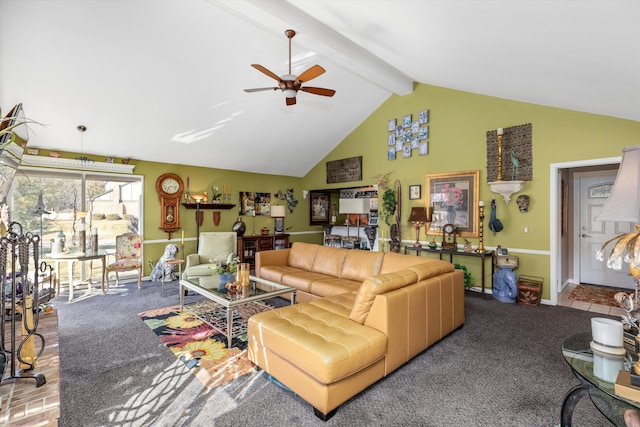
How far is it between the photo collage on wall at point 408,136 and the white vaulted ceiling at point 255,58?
698mm

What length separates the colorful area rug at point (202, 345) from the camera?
263 cm

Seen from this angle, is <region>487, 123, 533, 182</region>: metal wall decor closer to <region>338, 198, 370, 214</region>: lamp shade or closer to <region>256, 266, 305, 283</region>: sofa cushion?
<region>338, 198, 370, 214</region>: lamp shade

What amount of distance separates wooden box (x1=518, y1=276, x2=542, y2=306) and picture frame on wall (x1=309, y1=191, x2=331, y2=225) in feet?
18.4

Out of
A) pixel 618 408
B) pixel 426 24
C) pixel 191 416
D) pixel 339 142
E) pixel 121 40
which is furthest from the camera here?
pixel 339 142

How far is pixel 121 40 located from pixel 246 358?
3905mm

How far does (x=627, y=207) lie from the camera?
1.57 m

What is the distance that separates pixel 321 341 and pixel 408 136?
5.10 metres

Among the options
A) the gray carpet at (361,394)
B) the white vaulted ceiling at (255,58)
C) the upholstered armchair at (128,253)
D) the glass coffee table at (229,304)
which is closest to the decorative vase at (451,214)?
the white vaulted ceiling at (255,58)

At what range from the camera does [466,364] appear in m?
2.76

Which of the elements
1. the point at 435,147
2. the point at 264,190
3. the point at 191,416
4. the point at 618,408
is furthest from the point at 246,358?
the point at 264,190

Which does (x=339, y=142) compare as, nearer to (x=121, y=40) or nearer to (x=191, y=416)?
(x=121, y=40)

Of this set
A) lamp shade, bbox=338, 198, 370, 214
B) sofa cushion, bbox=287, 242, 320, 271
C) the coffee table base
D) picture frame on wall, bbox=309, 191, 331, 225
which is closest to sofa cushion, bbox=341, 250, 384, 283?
sofa cushion, bbox=287, 242, 320, 271

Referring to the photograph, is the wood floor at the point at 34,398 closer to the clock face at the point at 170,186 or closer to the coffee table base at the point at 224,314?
the coffee table base at the point at 224,314

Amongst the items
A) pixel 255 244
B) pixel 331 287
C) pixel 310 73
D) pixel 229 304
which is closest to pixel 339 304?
pixel 331 287
